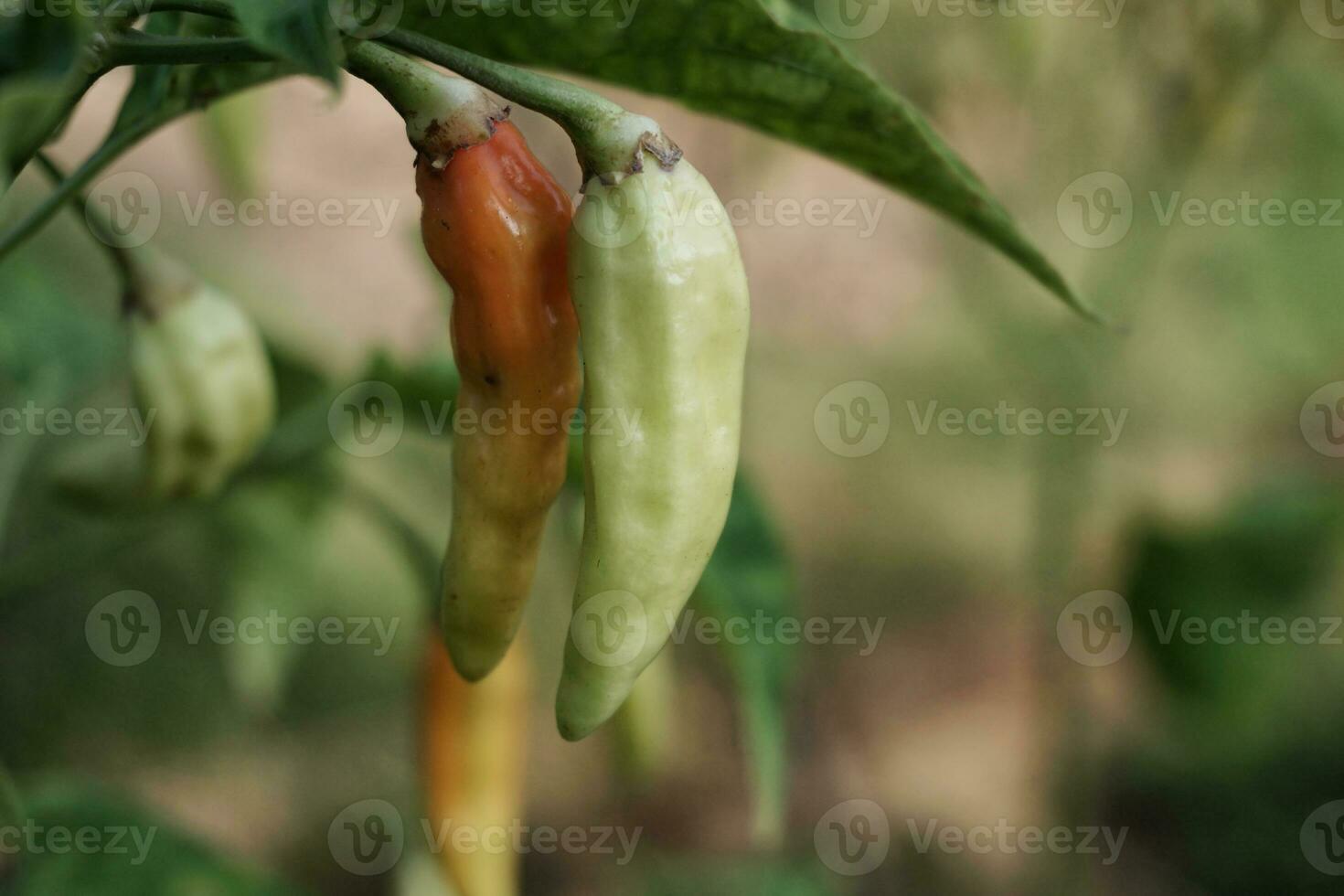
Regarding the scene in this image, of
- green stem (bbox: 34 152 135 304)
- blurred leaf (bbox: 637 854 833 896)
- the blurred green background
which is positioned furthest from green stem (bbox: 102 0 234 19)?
blurred leaf (bbox: 637 854 833 896)

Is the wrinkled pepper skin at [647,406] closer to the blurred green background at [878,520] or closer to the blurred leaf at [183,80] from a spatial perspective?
the blurred leaf at [183,80]

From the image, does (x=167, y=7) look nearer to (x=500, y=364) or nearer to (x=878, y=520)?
(x=500, y=364)

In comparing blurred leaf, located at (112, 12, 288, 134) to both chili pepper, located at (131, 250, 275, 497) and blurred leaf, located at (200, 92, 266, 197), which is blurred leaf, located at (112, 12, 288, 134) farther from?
blurred leaf, located at (200, 92, 266, 197)

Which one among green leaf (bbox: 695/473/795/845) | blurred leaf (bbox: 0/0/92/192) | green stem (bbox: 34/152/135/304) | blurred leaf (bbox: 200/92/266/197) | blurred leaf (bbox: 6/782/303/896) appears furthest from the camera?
blurred leaf (bbox: 200/92/266/197)

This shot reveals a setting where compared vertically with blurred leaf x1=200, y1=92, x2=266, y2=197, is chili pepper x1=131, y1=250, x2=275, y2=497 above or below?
above

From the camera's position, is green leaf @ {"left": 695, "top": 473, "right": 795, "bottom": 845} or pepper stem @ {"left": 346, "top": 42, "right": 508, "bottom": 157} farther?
green leaf @ {"left": 695, "top": 473, "right": 795, "bottom": 845}

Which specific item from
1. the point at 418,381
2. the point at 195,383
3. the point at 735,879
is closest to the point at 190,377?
the point at 195,383

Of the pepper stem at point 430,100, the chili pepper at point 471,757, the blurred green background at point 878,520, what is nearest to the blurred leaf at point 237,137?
the blurred green background at point 878,520
